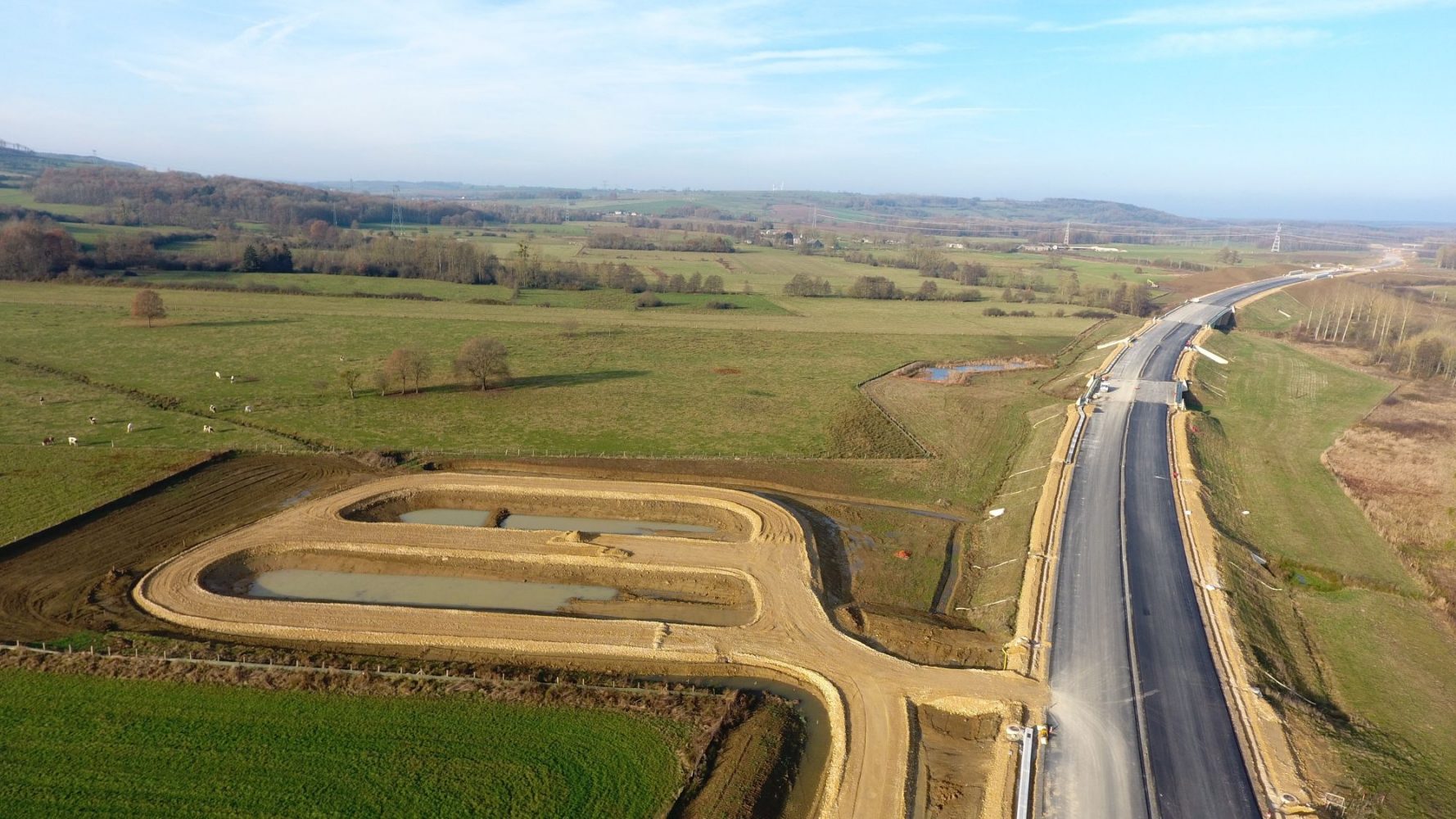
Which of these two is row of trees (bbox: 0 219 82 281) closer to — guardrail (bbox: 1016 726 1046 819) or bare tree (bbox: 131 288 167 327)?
bare tree (bbox: 131 288 167 327)

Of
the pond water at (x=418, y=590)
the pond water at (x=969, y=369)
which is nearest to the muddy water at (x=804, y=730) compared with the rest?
the pond water at (x=418, y=590)

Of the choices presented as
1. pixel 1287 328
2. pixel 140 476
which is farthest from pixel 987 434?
pixel 1287 328

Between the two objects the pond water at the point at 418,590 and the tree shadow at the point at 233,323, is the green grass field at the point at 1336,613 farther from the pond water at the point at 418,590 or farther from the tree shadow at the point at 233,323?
the tree shadow at the point at 233,323

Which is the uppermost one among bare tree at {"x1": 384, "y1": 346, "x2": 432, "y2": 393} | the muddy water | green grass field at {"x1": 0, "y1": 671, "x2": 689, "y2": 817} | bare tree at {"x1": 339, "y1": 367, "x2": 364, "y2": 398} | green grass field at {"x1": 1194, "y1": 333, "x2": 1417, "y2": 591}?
bare tree at {"x1": 384, "y1": 346, "x2": 432, "y2": 393}

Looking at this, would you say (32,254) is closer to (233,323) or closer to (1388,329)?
(233,323)

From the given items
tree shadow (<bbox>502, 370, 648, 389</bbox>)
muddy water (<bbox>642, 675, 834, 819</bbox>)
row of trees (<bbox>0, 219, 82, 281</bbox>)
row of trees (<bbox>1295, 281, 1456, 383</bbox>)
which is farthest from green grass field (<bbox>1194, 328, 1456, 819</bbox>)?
row of trees (<bbox>0, 219, 82, 281</bbox>)

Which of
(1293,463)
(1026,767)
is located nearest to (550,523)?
(1026,767)
